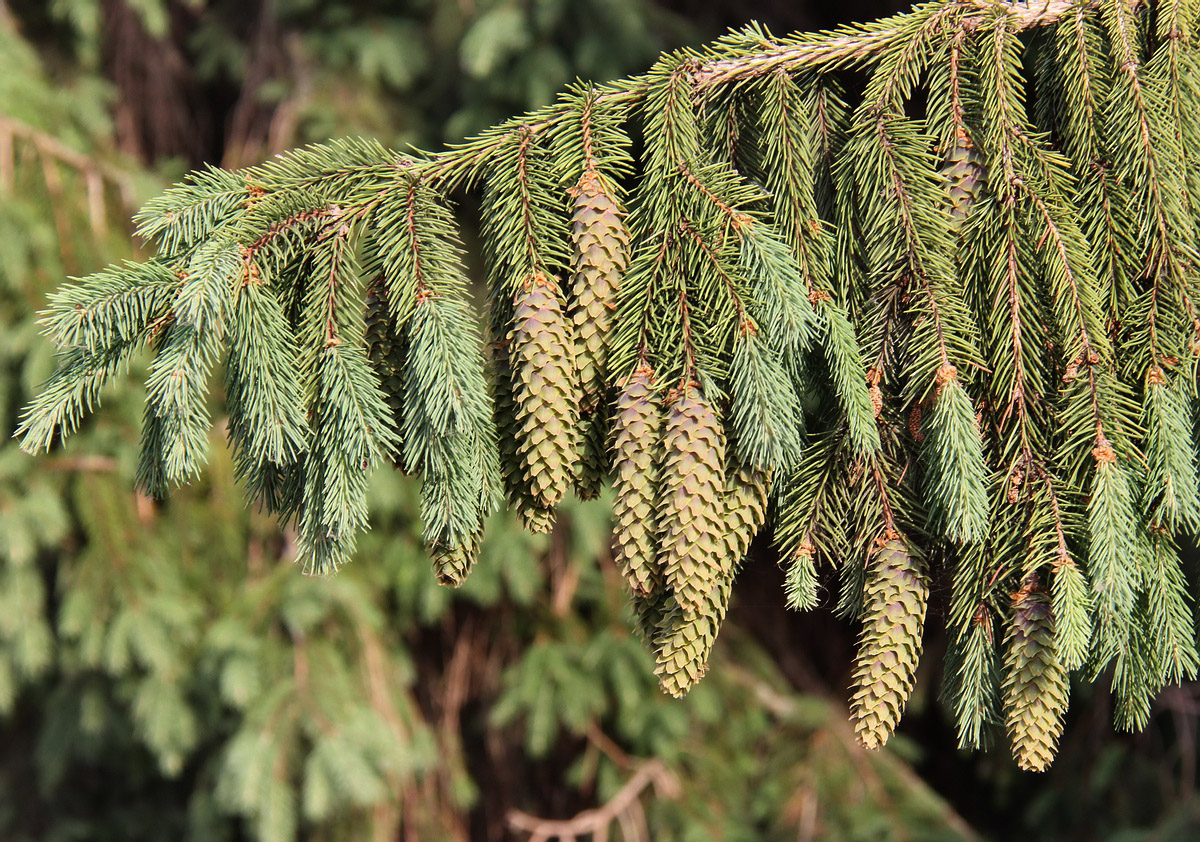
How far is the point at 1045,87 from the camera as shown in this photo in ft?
3.42

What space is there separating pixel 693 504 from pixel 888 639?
0.23 m

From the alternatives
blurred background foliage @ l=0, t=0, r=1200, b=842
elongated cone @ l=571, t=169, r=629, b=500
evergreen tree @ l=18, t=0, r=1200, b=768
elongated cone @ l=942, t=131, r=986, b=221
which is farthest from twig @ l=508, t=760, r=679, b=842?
elongated cone @ l=942, t=131, r=986, b=221

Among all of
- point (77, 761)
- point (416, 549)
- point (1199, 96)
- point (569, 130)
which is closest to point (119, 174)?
point (416, 549)

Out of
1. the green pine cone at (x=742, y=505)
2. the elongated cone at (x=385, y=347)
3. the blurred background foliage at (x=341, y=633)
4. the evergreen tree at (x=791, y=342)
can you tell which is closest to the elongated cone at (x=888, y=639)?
the evergreen tree at (x=791, y=342)

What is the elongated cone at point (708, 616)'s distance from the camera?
0.89 metres

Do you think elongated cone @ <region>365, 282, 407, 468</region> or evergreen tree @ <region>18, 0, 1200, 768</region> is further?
elongated cone @ <region>365, 282, 407, 468</region>

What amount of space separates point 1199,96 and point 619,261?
0.59m

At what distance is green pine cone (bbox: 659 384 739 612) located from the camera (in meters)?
0.86

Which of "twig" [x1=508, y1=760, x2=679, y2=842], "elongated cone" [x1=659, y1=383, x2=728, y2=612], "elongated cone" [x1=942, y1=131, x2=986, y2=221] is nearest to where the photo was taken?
"elongated cone" [x1=659, y1=383, x2=728, y2=612]

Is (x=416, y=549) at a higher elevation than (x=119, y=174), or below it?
below

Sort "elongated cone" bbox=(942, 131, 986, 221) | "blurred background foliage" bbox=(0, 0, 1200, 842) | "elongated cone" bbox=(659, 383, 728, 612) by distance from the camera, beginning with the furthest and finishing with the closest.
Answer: "blurred background foliage" bbox=(0, 0, 1200, 842) → "elongated cone" bbox=(942, 131, 986, 221) → "elongated cone" bbox=(659, 383, 728, 612)

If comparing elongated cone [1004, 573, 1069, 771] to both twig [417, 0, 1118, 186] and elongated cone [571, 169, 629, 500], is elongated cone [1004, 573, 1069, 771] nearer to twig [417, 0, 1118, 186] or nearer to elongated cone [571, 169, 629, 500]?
elongated cone [571, 169, 629, 500]

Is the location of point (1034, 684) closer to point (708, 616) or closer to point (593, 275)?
point (708, 616)

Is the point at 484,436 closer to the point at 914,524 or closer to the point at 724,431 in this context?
the point at 724,431
